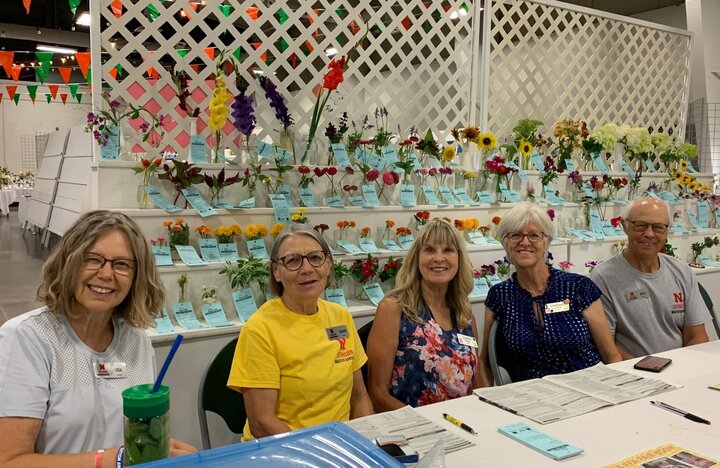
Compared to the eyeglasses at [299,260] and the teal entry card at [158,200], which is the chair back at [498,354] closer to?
the eyeglasses at [299,260]

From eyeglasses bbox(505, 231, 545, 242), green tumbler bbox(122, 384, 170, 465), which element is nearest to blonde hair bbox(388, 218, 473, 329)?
eyeglasses bbox(505, 231, 545, 242)

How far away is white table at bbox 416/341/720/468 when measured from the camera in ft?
4.22

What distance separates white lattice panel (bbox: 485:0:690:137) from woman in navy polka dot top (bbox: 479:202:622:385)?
186 cm

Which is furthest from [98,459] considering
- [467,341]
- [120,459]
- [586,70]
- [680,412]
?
[586,70]

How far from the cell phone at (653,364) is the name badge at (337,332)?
Answer: 1005 mm

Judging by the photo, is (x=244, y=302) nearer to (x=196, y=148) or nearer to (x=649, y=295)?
(x=196, y=148)

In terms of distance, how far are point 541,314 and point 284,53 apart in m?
1.91

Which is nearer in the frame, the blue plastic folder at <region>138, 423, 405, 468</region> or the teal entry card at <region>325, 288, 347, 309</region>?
the blue plastic folder at <region>138, 423, 405, 468</region>

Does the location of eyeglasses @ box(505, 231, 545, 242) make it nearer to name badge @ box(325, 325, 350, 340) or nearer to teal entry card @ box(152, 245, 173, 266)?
name badge @ box(325, 325, 350, 340)

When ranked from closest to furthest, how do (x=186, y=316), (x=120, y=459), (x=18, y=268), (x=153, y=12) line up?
(x=120, y=459) < (x=186, y=316) < (x=153, y=12) < (x=18, y=268)

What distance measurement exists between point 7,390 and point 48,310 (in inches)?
8.0

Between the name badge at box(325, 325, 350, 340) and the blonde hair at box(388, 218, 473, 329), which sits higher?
the blonde hair at box(388, 218, 473, 329)

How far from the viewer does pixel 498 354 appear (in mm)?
2256

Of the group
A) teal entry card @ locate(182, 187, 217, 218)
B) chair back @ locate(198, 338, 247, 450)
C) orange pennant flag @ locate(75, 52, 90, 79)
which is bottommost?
chair back @ locate(198, 338, 247, 450)
